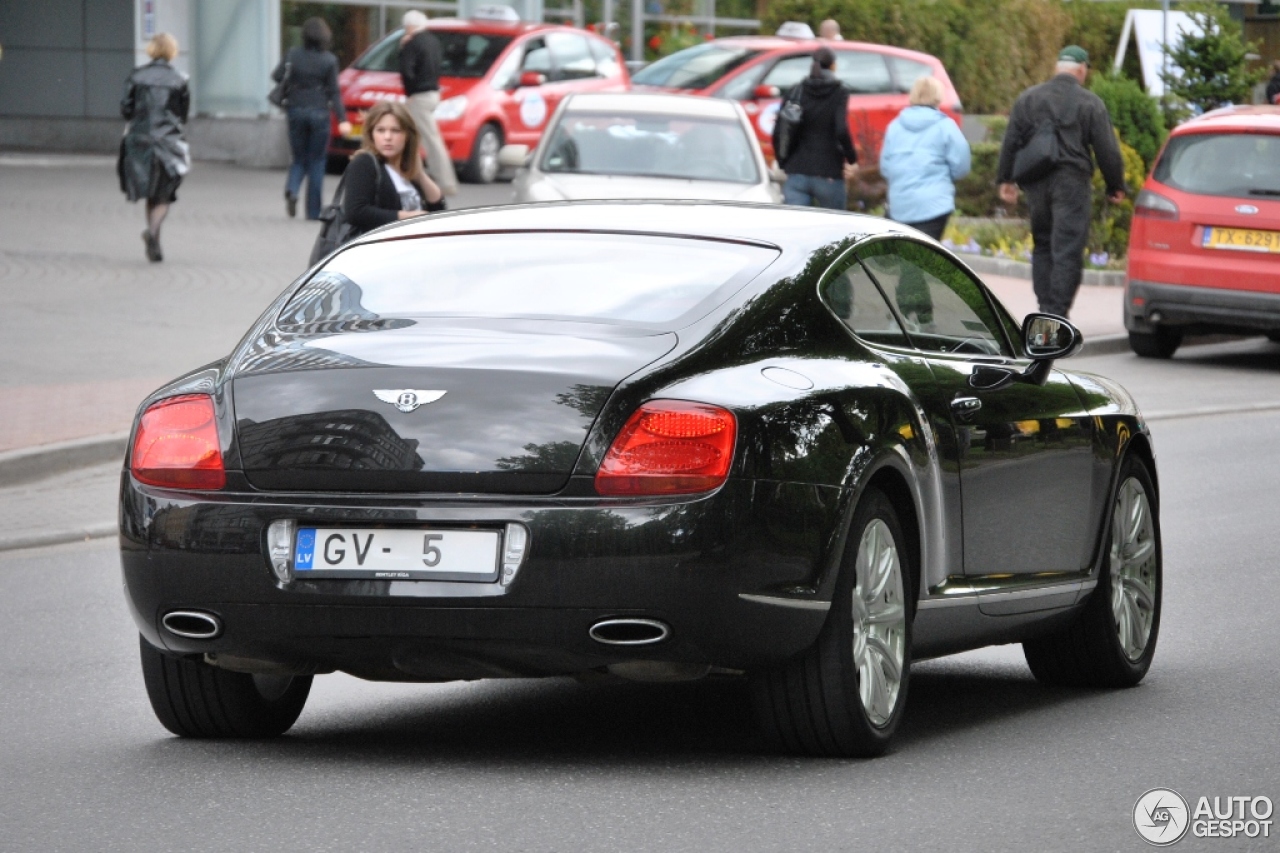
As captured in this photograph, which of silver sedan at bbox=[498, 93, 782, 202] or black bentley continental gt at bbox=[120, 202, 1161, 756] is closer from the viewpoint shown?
black bentley continental gt at bbox=[120, 202, 1161, 756]

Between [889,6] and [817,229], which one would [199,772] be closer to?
[817,229]

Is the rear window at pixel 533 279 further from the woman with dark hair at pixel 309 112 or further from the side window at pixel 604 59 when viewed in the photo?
the side window at pixel 604 59

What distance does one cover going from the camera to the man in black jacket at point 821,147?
19.6 metres

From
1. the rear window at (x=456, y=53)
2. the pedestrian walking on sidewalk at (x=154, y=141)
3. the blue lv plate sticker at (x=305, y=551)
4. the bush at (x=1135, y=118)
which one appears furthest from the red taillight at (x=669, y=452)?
the rear window at (x=456, y=53)

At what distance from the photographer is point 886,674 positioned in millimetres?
6242

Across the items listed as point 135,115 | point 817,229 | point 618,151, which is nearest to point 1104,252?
point 618,151

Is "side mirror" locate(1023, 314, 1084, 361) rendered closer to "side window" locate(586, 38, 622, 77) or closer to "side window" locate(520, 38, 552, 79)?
"side window" locate(520, 38, 552, 79)

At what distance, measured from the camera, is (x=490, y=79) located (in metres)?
30.3

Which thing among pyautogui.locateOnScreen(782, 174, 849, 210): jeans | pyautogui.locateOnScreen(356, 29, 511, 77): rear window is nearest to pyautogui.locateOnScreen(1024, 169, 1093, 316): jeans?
pyautogui.locateOnScreen(782, 174, 849, 210): jeans

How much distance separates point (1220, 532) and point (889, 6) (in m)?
26.9

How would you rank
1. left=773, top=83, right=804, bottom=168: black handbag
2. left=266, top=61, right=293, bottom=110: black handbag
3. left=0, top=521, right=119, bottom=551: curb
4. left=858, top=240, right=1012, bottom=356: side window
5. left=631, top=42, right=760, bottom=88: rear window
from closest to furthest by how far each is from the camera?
1. left=858, top=240, right=1012, bottom=356: side window
2. left=0, top=521, right=119, bottom=551: curb
3. left=773, top=83, right=804, bottom=168: black handbag
4. left=266, top=61, right=293, bottom=110: black handbag
5. left=631, top=42, right=760, bottom=88: rear window

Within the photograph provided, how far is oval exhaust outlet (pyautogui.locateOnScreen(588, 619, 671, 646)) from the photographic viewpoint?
570 centimetres

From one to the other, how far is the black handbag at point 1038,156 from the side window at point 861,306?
11232 millimetres

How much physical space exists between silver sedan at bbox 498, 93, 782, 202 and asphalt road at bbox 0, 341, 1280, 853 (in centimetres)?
937
